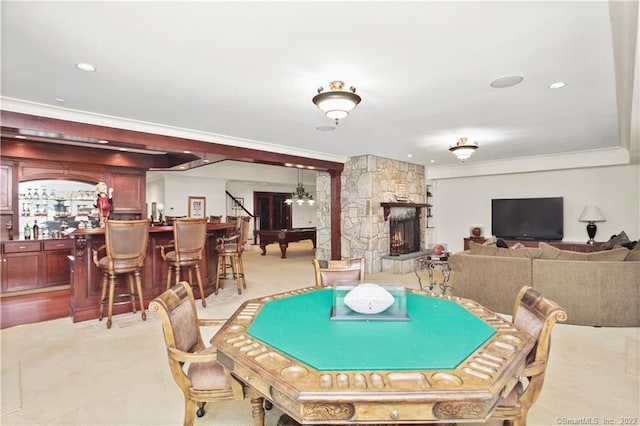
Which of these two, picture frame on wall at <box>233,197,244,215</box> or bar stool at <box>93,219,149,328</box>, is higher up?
picture frame on wall at <box>233,197,244,215</box>

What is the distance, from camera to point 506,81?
2.96 metres

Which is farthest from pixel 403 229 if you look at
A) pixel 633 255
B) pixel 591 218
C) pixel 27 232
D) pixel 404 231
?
pixel 27 232

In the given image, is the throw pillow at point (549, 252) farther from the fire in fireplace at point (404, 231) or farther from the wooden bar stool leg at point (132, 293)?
the wooden bar stool leg at point (132, 293)

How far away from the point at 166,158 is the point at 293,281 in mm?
3763

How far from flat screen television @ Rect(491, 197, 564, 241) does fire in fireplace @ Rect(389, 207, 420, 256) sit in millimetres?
1799

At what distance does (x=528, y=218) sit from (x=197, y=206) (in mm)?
8453

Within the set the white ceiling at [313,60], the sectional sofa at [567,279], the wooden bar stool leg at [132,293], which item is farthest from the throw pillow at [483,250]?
the wooden bar stool leg at [132,293]

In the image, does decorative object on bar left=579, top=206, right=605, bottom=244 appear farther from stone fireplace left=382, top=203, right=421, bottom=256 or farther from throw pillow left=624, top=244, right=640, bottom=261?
stone fireplace left=382, top=203, right=421, bottom=256

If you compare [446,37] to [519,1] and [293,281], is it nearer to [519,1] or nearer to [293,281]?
[519,1]

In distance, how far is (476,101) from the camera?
3506mm

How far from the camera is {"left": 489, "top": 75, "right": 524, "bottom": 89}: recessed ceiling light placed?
2.87 meters

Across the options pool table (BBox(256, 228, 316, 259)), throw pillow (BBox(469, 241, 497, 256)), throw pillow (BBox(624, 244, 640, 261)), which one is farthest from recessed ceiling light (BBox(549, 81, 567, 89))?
pool table (BBox(256, 228, 316, 259))

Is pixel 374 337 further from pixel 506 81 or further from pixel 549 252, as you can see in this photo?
pixel 549 252

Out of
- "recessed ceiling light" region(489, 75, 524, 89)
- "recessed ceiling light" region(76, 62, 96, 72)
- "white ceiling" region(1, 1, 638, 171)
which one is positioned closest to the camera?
"white ceiling" region(1, 1, 638, 171)
